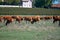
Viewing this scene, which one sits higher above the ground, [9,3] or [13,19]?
[13,19]

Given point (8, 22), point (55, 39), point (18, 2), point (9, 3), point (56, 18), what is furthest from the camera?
point (18, 2)

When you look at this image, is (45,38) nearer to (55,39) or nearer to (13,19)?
(55,39)

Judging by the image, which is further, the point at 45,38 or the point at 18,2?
the point at 18,2

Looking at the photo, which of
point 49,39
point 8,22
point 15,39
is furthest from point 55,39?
point 8,22

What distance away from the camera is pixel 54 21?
1103 centimetres

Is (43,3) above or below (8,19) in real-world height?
below

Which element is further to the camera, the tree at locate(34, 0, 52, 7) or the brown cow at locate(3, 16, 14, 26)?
the tree at locate(34, 0, 52, 7)

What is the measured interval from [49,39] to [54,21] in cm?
441

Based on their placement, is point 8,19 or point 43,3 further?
point 43,3

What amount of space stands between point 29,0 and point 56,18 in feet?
142

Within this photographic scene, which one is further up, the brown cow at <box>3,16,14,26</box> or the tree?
the brown cow at <box>3,16,14,26</box>

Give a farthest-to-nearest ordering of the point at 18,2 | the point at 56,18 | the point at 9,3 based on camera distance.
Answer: the point at 18,2
the point at 9,3
the point at 56,18

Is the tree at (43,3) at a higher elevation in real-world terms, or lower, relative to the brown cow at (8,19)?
lower

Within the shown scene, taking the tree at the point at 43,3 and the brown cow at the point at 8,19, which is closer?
the brown cow at the point at 8,19
